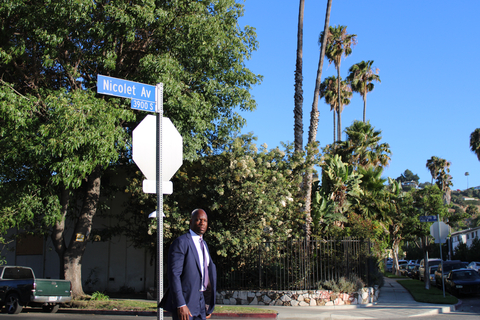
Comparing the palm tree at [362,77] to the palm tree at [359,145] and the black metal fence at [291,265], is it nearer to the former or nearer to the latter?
the palm tree at [359,145]

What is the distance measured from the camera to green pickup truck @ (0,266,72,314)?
42.8ft

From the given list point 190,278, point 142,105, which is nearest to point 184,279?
point 190,278

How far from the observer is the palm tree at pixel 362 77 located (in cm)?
4091

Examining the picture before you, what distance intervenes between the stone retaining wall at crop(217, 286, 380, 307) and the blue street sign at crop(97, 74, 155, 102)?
10404 mm

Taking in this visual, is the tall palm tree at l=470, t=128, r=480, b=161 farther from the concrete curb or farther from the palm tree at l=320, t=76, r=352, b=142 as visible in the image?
the concrete curb

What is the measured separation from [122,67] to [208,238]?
672 cm

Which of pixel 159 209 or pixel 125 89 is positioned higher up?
pixel 125 89

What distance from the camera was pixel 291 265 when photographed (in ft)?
48.5

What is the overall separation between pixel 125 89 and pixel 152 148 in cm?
102

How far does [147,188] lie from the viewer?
17.3ft

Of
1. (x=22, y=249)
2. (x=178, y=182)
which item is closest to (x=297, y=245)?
(x=178, y=182)

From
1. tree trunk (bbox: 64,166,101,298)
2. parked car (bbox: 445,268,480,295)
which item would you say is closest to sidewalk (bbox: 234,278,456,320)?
parked car (bbox: 445,268,480,295)

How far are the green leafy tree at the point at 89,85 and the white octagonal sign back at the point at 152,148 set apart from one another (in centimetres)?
677

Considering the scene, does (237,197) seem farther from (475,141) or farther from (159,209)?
(475,141)
